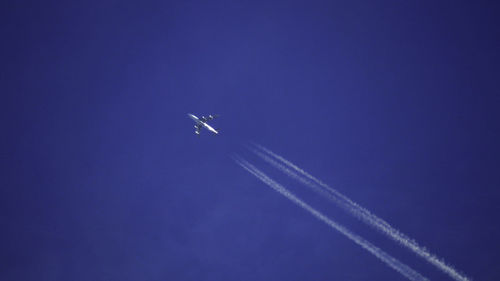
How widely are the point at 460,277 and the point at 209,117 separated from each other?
3960cm

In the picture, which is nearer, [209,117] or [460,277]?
[460,277]

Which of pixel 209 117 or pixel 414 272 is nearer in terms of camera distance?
pixel 414 272

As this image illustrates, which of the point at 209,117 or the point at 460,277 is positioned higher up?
the point at 460,277

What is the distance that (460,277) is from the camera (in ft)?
104

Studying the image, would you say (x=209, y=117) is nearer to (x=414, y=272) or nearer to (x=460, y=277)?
(x=414, y=272)

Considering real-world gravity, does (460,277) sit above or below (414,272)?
above

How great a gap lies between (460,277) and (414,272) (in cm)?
504

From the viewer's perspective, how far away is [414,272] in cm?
3341

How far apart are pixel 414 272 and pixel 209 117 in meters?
35.7

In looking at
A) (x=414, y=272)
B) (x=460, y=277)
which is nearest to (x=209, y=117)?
(x=414, y=272)
